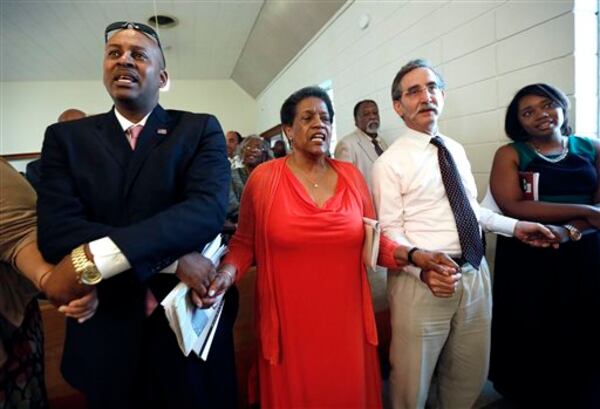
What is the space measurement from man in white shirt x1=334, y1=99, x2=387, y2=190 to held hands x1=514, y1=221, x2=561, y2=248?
1288 millimetres

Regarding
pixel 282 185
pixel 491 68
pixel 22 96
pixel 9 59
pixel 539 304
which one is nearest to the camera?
pixel 282 185

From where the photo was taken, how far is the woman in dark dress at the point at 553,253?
145cm

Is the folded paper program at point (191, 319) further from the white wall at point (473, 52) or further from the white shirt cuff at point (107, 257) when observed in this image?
the white wall at point (473, 52)

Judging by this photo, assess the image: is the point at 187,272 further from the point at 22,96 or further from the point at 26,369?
the point at 22,96

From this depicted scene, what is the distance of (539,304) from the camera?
1.56m

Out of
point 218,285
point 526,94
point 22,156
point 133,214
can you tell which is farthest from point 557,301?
point 22,156

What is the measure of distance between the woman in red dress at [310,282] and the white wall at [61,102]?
7.37 metres

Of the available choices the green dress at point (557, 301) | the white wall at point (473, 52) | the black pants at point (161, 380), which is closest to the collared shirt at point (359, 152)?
the white wall at point (473, 52)

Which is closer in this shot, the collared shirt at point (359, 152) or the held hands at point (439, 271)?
the held hands at point (439, 271)

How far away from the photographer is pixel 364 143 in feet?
9.07

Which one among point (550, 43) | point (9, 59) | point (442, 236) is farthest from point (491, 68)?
point (9, 59)

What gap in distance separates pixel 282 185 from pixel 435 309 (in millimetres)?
755

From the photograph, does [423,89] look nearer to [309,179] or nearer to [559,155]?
[309,179]

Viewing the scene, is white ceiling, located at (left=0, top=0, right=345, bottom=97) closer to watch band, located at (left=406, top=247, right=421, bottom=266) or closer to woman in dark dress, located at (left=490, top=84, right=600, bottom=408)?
woman in dark dress, located at (left=490, top=84, right=600, bottom=408)
